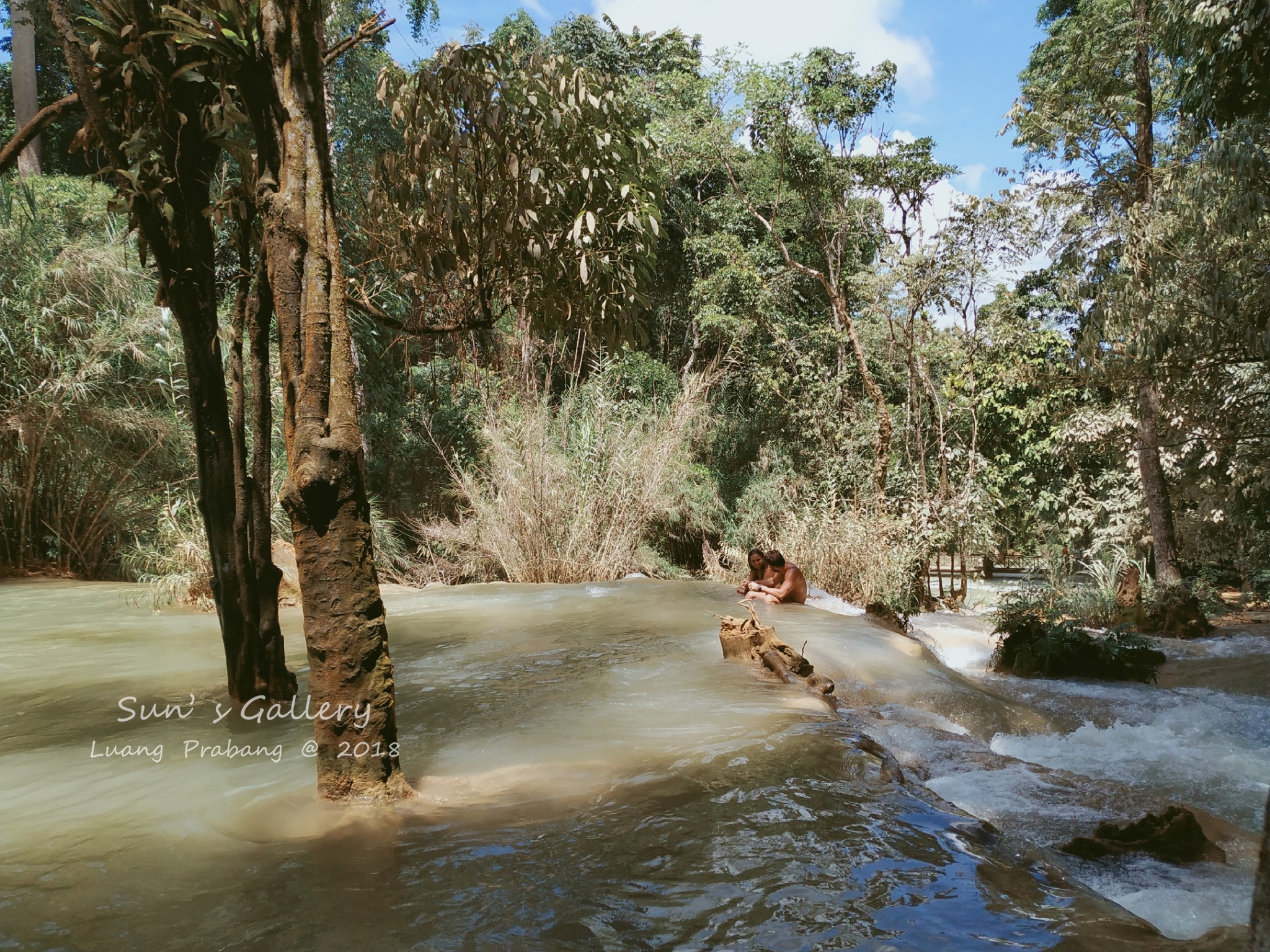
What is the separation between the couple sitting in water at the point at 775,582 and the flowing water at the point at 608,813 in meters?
2.73

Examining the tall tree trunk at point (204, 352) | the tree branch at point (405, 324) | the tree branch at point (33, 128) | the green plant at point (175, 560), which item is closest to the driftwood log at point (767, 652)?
the tree branch at point (405, 324)

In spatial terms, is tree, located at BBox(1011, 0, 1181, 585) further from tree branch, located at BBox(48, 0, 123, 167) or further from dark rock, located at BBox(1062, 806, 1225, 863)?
tree branch, located at BBox(48, 0, 123, 167)

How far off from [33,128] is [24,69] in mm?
18744

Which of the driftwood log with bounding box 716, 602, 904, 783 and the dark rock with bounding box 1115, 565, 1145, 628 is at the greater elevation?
the driftwood log with bounding box 716, 602, 904, 783

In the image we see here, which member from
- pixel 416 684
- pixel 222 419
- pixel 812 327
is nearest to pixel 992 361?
pixel 812 327

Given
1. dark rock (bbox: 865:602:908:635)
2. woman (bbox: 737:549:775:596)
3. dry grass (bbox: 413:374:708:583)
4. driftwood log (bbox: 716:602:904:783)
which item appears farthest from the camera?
dry grass (bbox: 413:374:708:583)

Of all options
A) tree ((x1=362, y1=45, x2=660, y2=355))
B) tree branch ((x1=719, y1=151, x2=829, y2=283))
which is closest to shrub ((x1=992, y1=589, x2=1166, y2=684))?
tree ((x1=362, y1=45, x2=660, y2=355))

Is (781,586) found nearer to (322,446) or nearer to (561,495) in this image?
(561,495)

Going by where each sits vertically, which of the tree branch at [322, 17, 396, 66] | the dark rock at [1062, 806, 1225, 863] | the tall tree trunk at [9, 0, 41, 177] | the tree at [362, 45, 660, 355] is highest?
the tall tree trunk at [9, 0, 41, 177]

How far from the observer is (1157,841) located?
10.9ft

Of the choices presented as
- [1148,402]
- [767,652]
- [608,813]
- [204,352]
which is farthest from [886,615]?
[204,352]

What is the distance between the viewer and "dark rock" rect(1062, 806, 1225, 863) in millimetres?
3279

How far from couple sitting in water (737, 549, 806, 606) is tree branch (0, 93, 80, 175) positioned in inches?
288

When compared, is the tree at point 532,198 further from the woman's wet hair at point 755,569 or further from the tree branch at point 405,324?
the woman's wet hair at point 755,569
